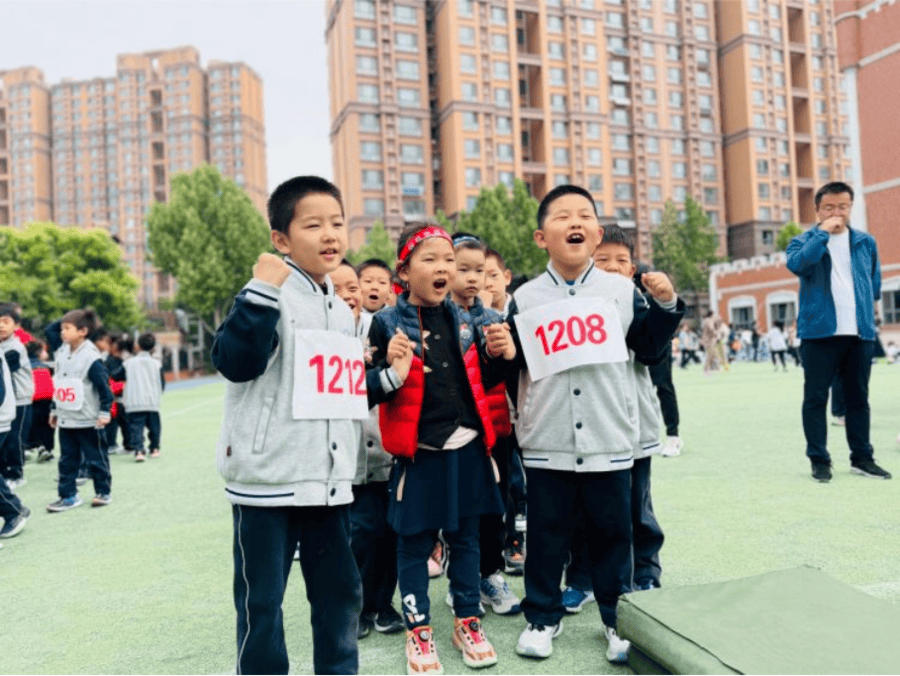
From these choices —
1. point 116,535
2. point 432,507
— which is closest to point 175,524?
point 116,535

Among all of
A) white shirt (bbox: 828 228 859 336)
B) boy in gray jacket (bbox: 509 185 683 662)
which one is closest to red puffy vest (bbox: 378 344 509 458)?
boy in gray jacket (bbox: 509 185 683 662)

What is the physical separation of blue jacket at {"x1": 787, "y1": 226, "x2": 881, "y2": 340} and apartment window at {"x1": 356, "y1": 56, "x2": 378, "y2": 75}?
164 ft

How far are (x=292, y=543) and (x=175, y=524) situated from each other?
3106 millimetres

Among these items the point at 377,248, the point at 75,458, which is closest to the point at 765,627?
the point at 75,458

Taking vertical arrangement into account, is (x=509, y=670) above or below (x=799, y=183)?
below

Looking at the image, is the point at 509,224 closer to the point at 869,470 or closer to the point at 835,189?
the point at 835,189

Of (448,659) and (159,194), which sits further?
(159,194)

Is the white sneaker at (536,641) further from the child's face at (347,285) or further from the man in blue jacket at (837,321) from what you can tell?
the man in blue jacket at (837,321)

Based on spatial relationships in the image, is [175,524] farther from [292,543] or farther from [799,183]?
[799,183]

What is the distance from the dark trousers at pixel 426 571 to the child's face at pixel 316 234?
1078mm

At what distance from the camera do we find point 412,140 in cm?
5175

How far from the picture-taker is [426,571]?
250cm

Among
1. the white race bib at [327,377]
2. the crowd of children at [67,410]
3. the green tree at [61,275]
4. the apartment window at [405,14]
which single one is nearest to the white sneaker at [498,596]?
the white race bib at [327,377]

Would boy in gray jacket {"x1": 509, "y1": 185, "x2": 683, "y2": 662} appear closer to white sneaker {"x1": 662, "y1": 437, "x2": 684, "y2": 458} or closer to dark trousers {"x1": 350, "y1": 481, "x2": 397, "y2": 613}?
dark trousers {"x1": 350, "y1": 481, "x2": 397, "y2": 613}
